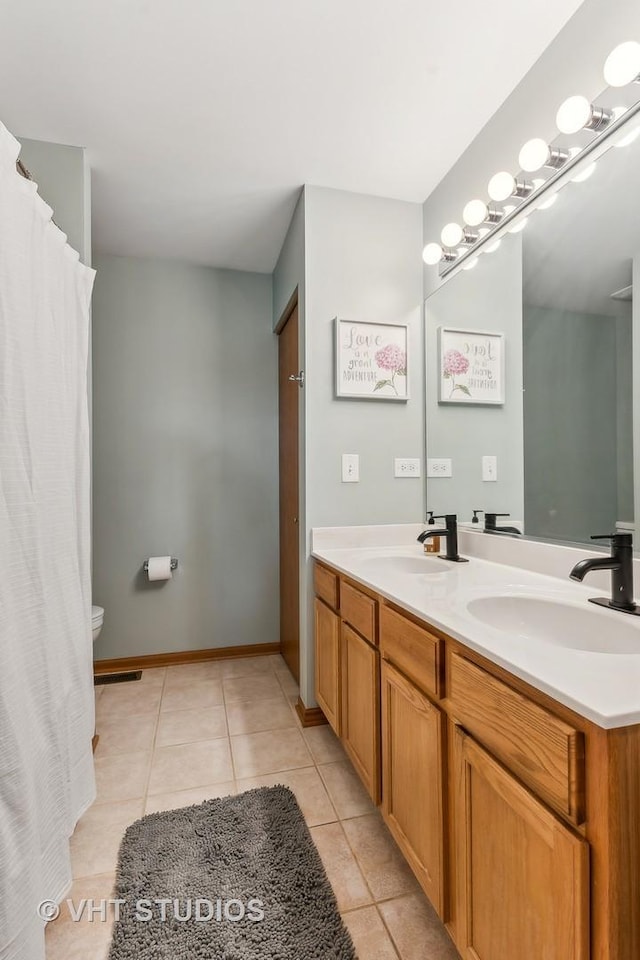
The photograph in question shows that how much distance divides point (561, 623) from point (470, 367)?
1146 millimetres

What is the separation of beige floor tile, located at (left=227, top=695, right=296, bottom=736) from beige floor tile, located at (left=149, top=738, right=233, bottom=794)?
5.2 inches

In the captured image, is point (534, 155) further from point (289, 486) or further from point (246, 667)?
point (246, 667)

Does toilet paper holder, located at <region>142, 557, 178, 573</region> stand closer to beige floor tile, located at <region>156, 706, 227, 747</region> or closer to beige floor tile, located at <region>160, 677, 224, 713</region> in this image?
beige floor tile, located at <region>160, 677, 224, 713</region>

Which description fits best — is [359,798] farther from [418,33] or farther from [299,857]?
[418,33]

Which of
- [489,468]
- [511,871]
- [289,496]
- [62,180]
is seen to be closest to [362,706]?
[511,871]

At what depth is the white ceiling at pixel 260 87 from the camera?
4.50 feet

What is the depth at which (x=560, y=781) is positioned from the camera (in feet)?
2.27

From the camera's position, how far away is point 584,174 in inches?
52.9

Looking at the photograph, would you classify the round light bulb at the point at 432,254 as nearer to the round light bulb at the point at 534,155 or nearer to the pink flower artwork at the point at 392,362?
the pink flower artwork at the point at 392,362

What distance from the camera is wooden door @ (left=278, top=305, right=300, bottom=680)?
251cm

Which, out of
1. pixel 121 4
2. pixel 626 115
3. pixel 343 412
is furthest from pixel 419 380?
pixel 121 4

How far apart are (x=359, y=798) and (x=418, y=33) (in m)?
2.52

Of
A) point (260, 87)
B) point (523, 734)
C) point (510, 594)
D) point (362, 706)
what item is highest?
point (260, 87)

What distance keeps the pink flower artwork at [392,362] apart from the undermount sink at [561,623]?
1.23 meters
